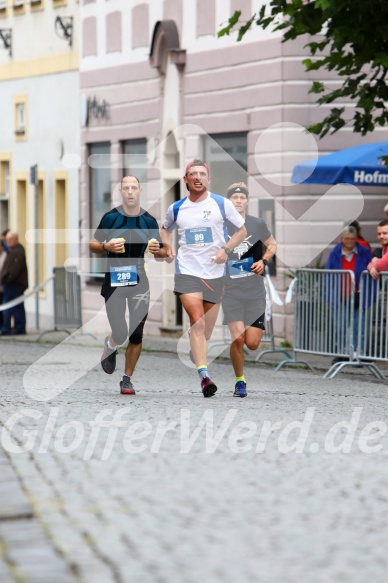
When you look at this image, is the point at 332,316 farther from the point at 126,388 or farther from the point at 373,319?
the point at 126,388

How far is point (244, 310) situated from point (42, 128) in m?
18.8

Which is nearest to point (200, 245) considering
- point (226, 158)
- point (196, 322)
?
point (196, 322)

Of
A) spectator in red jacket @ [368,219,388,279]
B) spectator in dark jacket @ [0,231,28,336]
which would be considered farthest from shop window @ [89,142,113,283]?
spectator in red jacket @ [368,219,388,279]

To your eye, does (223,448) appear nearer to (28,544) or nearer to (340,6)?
(28,544)

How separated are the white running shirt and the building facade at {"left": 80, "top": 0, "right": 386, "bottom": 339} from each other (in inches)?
357

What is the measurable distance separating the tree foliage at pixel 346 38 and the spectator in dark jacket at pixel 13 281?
10.6 meters

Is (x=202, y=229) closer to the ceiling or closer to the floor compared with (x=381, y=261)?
closer to the ceiling

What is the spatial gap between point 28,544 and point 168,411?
16.2 feet

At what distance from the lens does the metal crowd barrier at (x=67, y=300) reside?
25.0 metres

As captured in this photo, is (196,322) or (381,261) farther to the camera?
(381,261)

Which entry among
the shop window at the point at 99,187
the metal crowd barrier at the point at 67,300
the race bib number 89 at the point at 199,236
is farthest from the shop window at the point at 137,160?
the race bib number 89 at the point at 199,236

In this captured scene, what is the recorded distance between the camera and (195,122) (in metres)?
24.8

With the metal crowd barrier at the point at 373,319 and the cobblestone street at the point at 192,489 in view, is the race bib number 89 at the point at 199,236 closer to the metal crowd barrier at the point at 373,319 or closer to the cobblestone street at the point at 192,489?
the cobblestone street at the point at 192,489

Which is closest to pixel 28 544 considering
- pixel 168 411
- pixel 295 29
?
pixel 168 411
